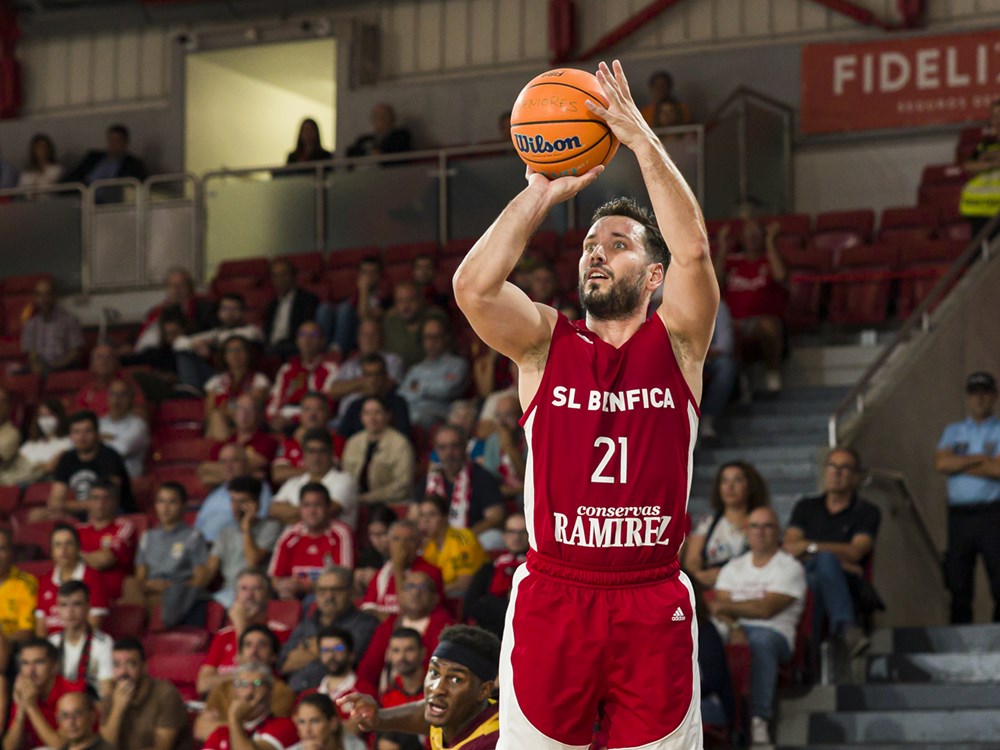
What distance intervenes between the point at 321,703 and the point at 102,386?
570cm

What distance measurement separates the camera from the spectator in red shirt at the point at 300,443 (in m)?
11.2

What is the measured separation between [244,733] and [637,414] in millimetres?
4636

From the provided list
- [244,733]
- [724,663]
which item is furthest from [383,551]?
[724,663]

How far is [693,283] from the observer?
178 inches

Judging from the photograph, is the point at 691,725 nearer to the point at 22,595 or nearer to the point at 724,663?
the point at 724,663

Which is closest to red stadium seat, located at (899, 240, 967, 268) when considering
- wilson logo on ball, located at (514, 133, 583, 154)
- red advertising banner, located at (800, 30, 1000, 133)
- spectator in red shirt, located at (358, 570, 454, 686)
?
red advertising banner, located at (800, 30, 1000, 133)

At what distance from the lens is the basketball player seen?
14.7 feet

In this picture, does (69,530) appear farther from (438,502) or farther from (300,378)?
(300,378)

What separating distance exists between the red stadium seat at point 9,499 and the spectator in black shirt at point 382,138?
5.30 meters

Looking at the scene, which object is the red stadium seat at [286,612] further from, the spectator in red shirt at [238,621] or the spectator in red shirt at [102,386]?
the spectator in red shirt at [102,386]

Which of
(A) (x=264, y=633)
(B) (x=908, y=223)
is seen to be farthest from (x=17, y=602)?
(B) (x=908, y=223)

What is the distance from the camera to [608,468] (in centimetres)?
452

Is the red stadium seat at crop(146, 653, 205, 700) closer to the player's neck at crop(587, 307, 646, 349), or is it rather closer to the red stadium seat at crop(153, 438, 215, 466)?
the red stadium seat at crop(153, 438, 215, 466)

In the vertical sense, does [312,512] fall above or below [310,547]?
above
